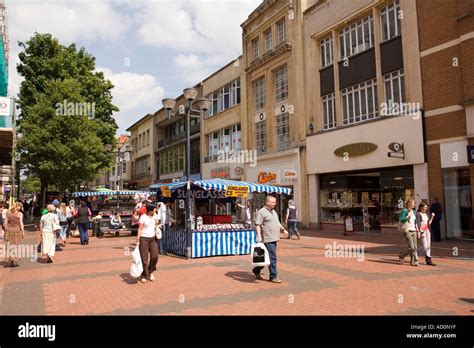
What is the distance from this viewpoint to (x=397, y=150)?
55.7 ft

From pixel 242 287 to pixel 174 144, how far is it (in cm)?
3430

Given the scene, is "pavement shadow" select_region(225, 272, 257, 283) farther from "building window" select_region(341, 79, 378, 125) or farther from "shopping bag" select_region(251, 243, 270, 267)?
"building window" select_region(341, 79, 378, 125)

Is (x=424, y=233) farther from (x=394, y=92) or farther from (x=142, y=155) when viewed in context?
(x=142, y=155)

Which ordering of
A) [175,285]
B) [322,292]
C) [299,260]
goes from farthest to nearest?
[299,260], [175,285], [322,292]

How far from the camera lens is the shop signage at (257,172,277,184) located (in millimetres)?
25747

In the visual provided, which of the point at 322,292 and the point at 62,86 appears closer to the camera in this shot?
the point at 322,292

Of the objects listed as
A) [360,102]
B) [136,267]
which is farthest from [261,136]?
[136,267]

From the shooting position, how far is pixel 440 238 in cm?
1545

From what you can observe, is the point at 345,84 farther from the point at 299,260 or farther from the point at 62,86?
the point at 62,86

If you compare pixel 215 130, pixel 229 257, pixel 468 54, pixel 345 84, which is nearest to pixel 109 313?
pixel 229 257

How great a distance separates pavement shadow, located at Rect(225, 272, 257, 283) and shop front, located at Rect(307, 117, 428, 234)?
33.9ft

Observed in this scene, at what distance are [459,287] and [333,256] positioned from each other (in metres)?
4.64

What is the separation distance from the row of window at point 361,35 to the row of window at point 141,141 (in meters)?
32.0

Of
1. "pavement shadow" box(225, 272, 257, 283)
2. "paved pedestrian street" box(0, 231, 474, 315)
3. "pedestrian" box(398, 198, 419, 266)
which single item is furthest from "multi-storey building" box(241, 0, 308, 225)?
"pavement shadow" box(225, 272, 257, 283)
